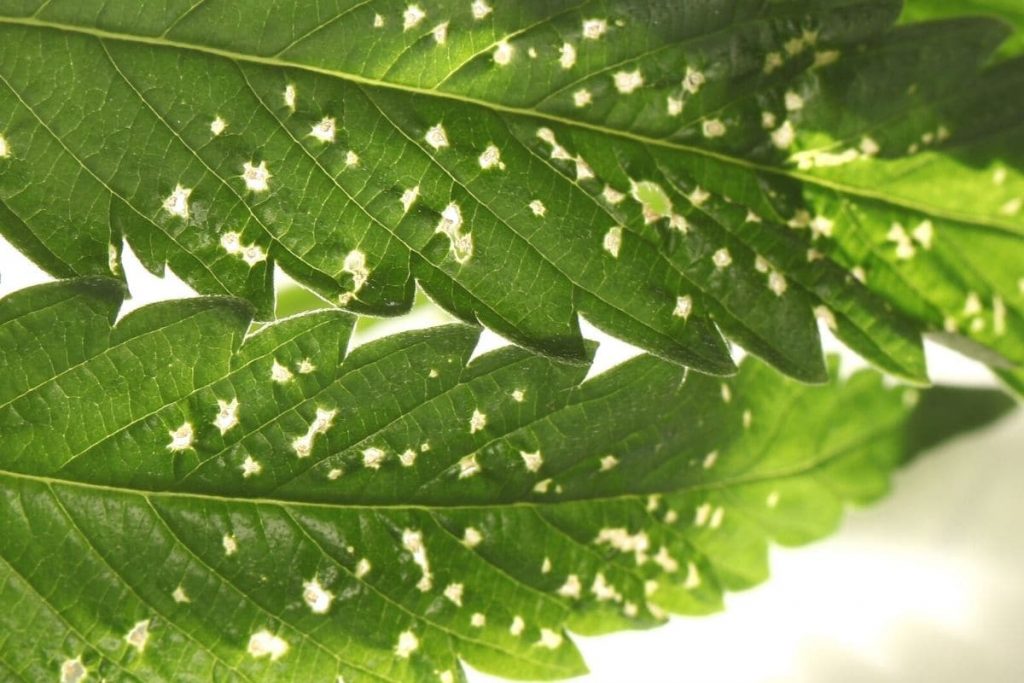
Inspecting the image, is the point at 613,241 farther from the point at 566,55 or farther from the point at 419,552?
the point at 419,552

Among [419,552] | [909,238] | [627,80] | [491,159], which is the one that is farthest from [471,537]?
[909,238]

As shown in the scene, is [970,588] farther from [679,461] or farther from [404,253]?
[404,253]

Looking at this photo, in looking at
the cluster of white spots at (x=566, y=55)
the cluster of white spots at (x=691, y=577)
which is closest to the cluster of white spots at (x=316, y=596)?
the cluster of white spots at (x=691, y=577)

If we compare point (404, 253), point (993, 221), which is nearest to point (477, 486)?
point (404, 253)

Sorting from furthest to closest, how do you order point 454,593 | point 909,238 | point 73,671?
point 909,238 → point 454,593 → point 73,671

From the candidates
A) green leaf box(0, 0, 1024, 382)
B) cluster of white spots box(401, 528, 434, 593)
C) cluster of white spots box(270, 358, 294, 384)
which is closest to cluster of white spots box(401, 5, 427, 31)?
green leaf box(0, 0, 1024, 382)

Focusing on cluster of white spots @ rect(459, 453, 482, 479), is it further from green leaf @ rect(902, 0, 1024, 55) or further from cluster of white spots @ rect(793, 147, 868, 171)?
green leaf @ rect(902, 0, 1024, 55)
